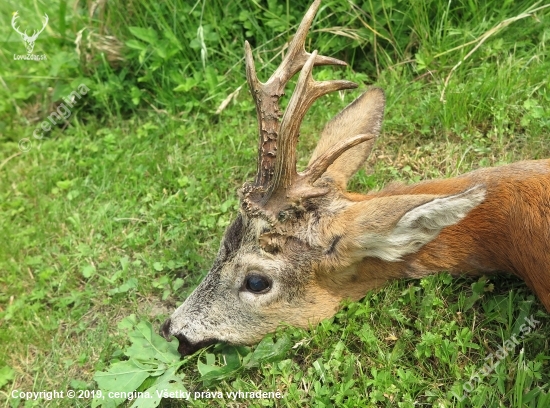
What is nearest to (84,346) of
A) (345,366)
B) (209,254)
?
(209,254)

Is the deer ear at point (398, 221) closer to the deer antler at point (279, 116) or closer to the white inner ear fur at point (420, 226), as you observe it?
the white inner ear fur at point (420, 226)

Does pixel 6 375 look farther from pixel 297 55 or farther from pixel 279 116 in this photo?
pixel 297 55

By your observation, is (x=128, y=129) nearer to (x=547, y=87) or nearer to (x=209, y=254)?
(x=209, y=254)

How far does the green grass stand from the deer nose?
0.73ft

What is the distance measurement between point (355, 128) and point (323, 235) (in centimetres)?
100

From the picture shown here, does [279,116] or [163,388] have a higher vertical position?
[279,116]

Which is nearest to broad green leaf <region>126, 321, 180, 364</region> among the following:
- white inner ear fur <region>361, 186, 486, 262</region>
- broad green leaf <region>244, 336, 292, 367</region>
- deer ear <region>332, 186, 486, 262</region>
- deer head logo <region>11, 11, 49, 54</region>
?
broad green leaf <region>244, 336, 292, 367</region>

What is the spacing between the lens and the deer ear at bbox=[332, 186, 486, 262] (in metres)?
3.20

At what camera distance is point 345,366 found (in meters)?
3.63

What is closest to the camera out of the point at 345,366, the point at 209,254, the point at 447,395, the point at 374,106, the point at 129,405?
the point at 447,395

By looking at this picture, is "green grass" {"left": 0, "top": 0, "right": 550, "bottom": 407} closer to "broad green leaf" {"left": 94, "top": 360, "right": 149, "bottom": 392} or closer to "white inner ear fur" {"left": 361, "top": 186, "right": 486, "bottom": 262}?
"broad green leaf" {"left": 94, "top": 360, "right": 149, "bottom": 392}

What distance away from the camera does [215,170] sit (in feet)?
17.7

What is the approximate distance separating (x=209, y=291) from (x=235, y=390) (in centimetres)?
61

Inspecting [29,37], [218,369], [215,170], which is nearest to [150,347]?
[218,369]
